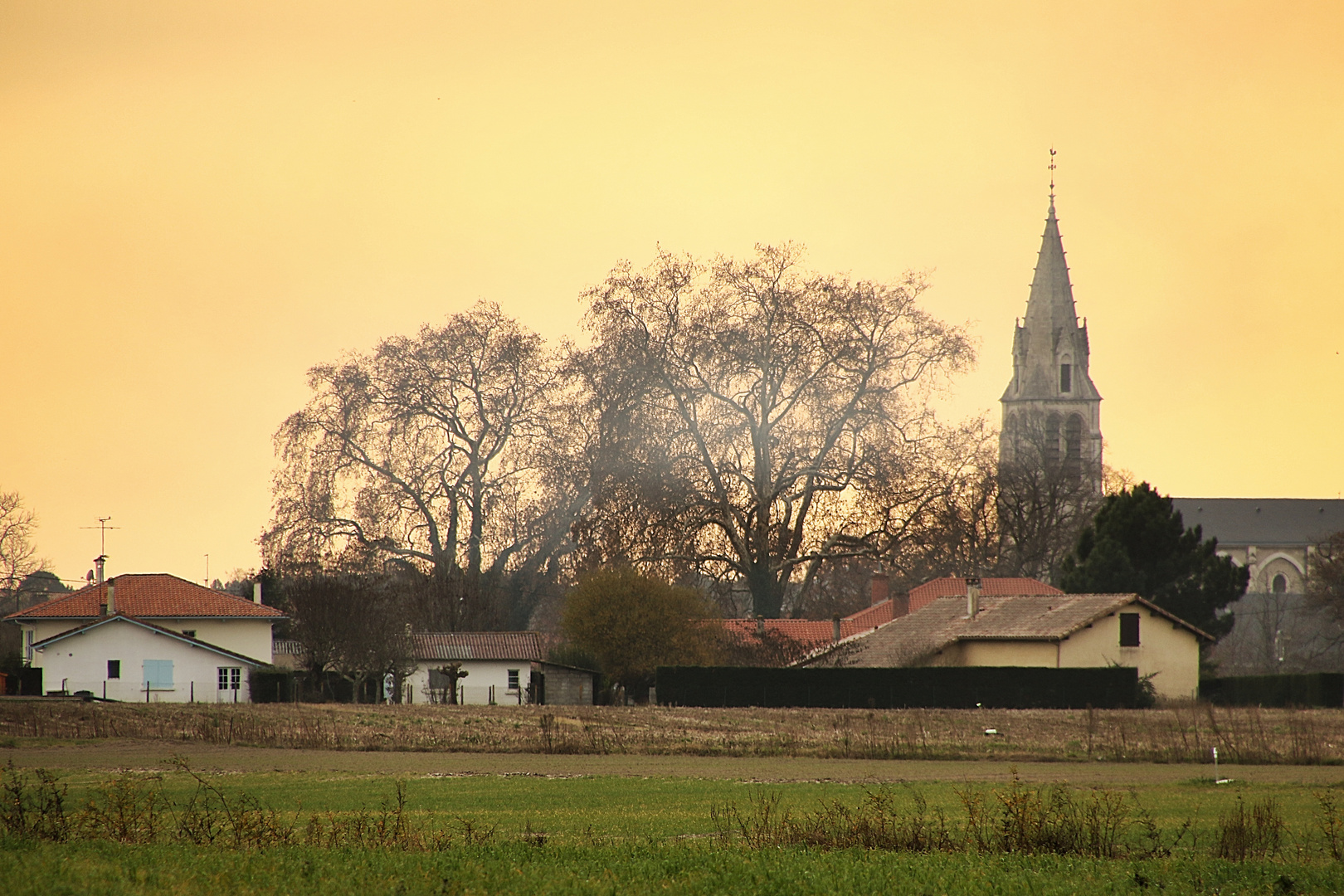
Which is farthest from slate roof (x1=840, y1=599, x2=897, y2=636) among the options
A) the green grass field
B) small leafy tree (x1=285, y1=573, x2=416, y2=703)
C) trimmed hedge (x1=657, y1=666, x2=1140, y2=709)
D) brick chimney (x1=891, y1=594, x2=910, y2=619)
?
the green grass field

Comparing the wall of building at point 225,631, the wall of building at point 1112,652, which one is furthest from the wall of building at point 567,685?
the wall of building at point 1112,652

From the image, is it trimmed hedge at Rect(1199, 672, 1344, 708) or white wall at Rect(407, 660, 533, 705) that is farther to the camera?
white wall at Rect(407, 660, 533, 705)

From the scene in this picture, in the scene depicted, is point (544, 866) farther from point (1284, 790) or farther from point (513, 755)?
point (513, 755)

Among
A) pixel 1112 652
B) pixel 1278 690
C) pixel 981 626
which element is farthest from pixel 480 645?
pixel 1278 690

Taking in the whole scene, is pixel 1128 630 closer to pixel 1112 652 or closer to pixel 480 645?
pixel 1112 652

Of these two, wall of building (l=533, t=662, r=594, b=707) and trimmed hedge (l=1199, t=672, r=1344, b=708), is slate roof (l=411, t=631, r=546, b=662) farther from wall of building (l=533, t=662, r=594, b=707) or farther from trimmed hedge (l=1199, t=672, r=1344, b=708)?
trimmed hedge (l=1199, t=672, r=1344, b=708)

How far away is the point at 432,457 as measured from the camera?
63.2 meters

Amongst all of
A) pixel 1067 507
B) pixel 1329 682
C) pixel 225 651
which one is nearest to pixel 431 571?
pixel 225 651

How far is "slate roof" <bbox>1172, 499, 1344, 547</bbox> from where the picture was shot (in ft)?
435

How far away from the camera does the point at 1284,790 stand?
23.5m

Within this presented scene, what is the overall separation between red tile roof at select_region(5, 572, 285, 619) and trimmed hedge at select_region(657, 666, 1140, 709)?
68.0ft

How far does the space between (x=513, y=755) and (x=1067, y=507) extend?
51454mm

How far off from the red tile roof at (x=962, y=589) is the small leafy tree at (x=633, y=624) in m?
11.6

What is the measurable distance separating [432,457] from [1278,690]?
33.2 m
